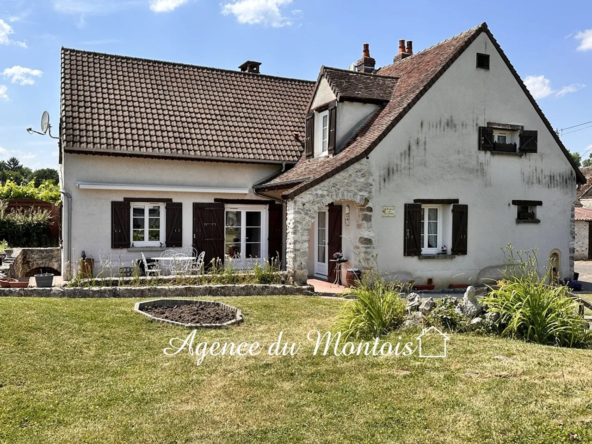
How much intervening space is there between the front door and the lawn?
8068 millimetres

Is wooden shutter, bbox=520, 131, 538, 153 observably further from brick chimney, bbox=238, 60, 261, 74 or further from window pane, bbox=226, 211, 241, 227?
brick chimney, bbox=238, 60, 261, 74

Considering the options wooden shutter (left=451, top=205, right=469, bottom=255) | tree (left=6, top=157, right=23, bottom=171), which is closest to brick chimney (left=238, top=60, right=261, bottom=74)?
wooden shutter (left=451, top=205, right=469, bottom=255)

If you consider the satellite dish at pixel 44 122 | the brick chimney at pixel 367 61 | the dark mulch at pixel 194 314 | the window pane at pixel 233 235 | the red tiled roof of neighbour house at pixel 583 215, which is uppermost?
the brick chimney at pixel 367 61

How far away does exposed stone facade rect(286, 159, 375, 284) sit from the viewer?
1316 cm

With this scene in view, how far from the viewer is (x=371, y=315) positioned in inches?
310

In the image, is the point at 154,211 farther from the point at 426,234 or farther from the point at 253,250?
the point at 426,234

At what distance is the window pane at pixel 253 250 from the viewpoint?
1673 cm

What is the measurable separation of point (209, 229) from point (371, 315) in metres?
8.98

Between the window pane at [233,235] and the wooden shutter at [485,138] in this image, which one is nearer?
the wooden shutter at [485,138]

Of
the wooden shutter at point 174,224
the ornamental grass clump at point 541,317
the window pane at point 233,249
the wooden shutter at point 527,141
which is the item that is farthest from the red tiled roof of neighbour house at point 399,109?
the ornamental grass clump at point 541,317

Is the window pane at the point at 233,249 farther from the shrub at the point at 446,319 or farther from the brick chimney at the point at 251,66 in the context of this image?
the shrub at the point at 446,319

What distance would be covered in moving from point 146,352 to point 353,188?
7918mm

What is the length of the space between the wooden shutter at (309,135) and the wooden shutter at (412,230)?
3883 mm

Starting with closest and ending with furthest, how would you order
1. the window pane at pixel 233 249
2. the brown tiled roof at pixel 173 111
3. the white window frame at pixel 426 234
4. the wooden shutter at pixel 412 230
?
the wooden shutter at pixel 412 230 < the white window frame at pixel 426 234 < the brown tiled roof at pixel 173 111 < the window pane at pixel 233 249
